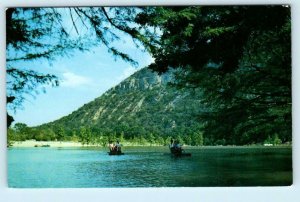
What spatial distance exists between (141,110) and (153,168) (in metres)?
0.77

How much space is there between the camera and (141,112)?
9.18 metres

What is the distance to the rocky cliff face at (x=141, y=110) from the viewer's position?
9039 mm

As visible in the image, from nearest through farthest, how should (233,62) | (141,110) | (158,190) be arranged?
(158,190) → (141,110) → (233,62)

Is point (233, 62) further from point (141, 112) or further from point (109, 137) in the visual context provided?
point (109, 137)

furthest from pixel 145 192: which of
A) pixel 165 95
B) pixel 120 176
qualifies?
pixel 165 95

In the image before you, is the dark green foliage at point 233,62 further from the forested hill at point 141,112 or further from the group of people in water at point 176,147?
the group of people in water at point 176,147

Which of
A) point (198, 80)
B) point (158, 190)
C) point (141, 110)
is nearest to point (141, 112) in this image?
point (141, 110)

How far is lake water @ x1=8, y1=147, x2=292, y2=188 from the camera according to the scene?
8953 millimetres

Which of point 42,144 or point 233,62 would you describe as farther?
point 233,62

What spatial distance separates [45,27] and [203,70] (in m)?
2.16

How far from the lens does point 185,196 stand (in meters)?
8.79

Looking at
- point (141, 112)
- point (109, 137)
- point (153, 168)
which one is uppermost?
point (141, 112)

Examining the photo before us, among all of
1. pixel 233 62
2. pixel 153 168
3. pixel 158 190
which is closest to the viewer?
pixel 158 190

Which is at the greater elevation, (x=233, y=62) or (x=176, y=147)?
(x=233, y=62)
